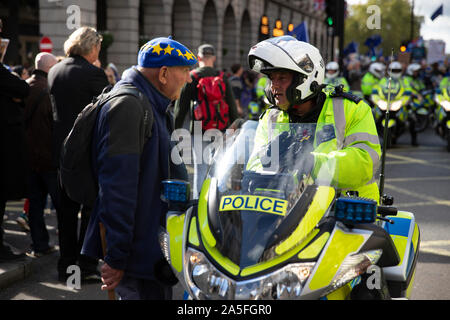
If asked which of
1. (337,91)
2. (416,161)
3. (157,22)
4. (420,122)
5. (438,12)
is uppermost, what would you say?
(438,12)

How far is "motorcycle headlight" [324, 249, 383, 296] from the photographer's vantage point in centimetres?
211

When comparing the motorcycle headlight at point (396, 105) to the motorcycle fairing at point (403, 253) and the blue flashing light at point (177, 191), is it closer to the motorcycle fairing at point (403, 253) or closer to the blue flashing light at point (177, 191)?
the motorcycle fairing at point (403, 253)

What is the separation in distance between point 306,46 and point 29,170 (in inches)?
120

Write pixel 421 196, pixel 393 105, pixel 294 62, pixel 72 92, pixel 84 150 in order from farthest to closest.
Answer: pixel 393 105, pixel 421 196, pixel 72 92, pixel 294 62, pixel 84 150

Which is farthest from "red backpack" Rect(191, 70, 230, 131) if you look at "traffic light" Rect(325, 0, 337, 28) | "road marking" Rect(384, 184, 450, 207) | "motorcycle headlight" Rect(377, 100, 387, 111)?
"traffic light" Rect(325, 0, 337, 28)

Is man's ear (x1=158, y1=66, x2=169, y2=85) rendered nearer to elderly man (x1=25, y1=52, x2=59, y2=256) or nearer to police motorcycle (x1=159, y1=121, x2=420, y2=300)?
police motorcycle (x1=159, y1=121, x2=420, y2=300)

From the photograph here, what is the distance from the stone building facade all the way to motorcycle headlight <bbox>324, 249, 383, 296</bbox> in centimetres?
907

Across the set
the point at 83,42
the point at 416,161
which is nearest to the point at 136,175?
the point at 83,42

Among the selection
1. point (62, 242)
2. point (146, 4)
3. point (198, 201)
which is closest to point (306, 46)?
point (198, 201)

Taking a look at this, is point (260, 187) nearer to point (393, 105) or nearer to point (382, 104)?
point (382, 104)

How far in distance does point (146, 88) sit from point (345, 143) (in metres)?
0.99

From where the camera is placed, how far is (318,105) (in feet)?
10.3

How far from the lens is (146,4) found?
2362 cm

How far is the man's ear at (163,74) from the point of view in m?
2.83
